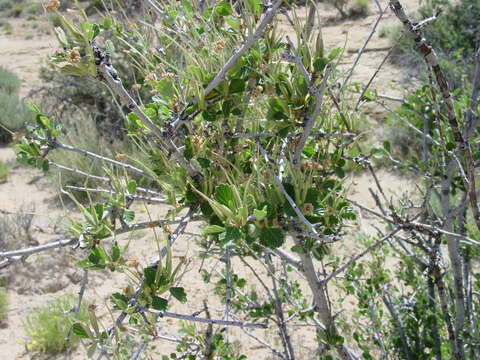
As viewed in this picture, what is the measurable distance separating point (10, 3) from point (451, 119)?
2380cm

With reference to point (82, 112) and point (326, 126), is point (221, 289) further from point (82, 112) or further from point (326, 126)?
point (82, 112)

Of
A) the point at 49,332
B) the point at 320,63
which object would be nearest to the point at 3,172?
the point at 49,332

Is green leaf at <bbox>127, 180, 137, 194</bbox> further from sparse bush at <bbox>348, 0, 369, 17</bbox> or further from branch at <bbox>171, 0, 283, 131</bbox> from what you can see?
sparse bush at <bbox>348, 0, 369, 17</bbox>

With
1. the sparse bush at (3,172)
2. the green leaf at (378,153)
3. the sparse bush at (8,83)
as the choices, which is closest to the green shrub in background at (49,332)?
the green leaf at (378,153)

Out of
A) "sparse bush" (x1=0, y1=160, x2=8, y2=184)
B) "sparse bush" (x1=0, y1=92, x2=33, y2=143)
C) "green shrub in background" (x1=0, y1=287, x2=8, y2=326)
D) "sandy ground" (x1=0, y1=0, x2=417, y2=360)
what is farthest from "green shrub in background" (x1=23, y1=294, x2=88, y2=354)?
"sparse bush" (x1=0, y1=92, x2=33, y2=143)

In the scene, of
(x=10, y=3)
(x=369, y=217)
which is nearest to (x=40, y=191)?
(x=369, y=217)

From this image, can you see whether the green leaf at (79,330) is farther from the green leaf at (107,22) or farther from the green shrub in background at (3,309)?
the green shrub in background at (3,309)

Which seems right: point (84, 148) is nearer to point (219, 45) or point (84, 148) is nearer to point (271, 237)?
point (219, 45)

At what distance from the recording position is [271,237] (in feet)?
2.77

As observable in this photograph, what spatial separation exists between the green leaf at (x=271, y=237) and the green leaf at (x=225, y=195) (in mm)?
83

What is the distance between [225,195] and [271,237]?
115 millimetres

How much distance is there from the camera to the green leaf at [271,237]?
84cm

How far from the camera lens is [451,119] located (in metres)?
0.82

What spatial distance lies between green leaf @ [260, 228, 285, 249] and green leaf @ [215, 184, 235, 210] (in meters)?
0.08
